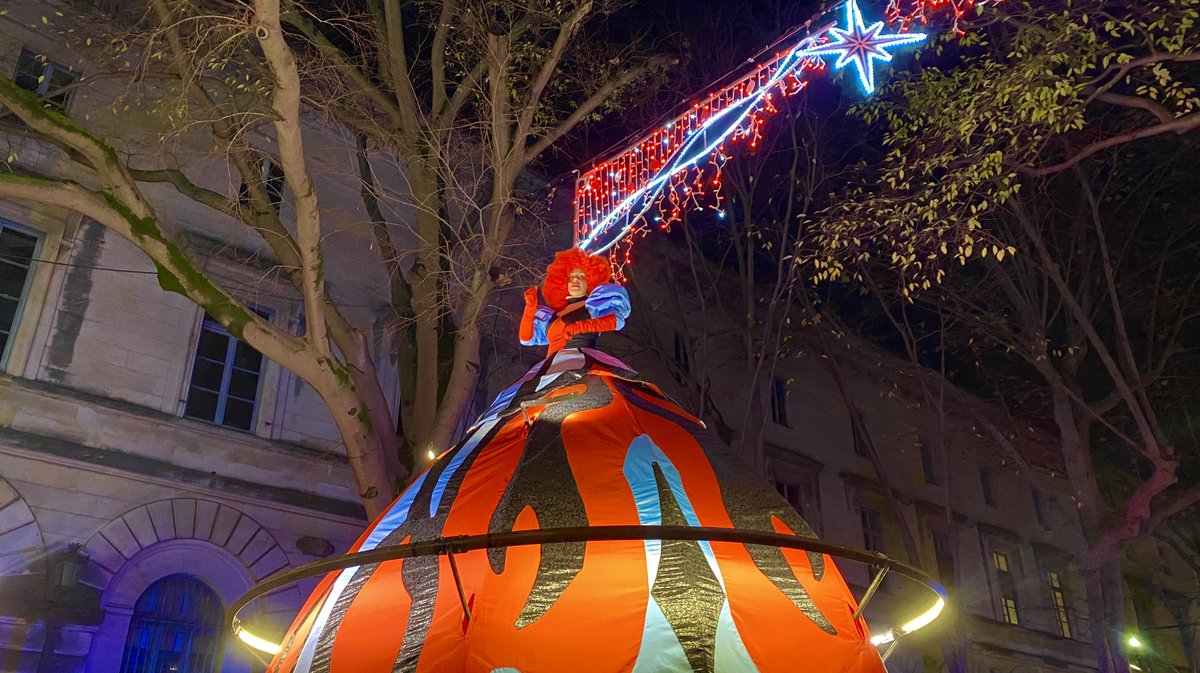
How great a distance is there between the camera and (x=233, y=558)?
10602 millimetres

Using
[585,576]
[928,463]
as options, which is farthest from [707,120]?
[928,463]

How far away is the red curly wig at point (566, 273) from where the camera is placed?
6250mm

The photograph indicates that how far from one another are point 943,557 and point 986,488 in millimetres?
3908

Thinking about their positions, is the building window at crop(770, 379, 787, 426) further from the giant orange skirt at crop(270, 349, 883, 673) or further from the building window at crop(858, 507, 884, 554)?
the giant orange skirt at crop(270, 349, 883, 673)

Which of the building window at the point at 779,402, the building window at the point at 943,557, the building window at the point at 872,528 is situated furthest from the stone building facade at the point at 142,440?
the building window at the point at 943,557

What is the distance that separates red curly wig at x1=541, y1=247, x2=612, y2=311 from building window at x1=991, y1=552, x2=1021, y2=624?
63.5 ft

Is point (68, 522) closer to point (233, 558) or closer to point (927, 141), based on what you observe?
point (233, 558)

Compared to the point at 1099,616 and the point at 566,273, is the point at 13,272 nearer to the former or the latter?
the point at 566,273

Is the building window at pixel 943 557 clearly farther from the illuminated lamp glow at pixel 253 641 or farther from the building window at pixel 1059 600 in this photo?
the illuminated lamp glow at pixel 253 641

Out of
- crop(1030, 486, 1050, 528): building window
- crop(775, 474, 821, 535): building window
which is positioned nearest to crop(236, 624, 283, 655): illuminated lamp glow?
crop(775, 474, 821, 535): building window

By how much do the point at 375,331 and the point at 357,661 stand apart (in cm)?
949

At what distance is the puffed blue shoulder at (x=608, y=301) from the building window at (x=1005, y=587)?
19579 mm

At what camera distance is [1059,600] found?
24.1m

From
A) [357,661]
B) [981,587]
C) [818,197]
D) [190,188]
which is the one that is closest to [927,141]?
[818,197]
